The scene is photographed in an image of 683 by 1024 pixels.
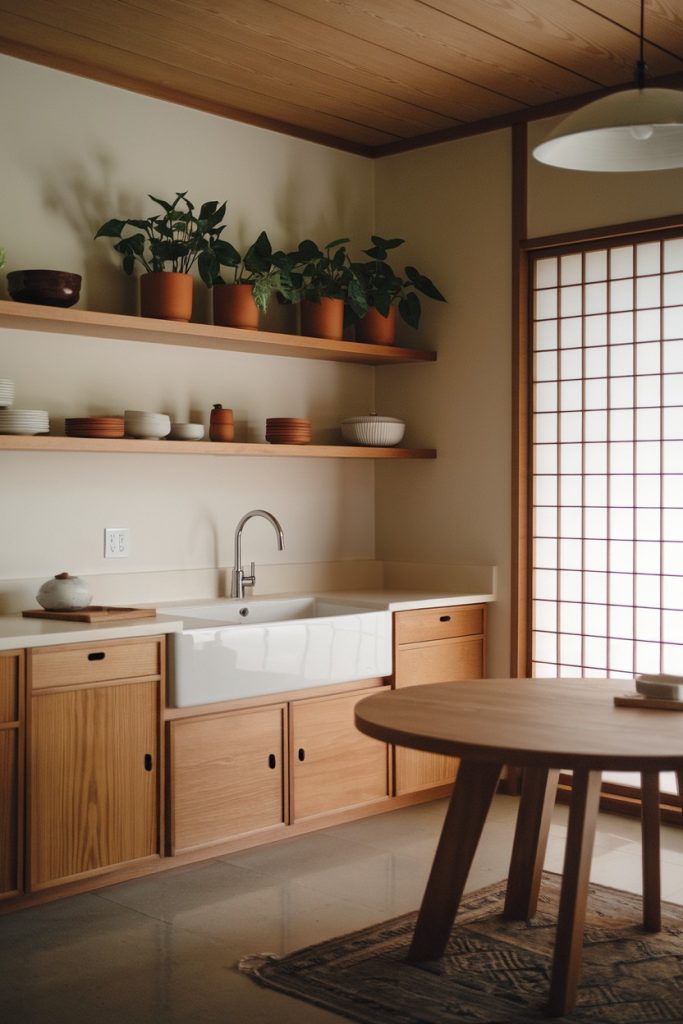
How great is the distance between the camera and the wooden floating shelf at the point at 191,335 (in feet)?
12.1

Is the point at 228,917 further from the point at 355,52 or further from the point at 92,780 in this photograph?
the point at 355,52

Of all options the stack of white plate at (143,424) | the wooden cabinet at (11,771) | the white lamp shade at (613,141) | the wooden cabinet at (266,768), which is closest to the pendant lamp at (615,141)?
the white lamp shade at (613,141)

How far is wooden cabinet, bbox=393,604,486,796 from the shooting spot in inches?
174

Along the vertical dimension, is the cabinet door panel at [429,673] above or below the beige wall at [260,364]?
below

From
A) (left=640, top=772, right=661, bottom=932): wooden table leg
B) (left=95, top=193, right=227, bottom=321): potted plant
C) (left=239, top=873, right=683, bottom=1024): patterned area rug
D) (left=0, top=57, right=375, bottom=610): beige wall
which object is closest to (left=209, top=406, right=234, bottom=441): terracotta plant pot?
(left=0, top=57, right=375, bottom=610): beige wall

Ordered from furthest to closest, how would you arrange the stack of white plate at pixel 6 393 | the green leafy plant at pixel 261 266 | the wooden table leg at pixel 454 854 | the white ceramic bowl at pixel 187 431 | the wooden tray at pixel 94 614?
1. the green leafy plant at pixel 261 266
2. the white ceramic bowl at pixel 187 431
3. the stack of white plate at pixel 6 393
4. the wooden tray at pixel 94 614
5. the wooden table leg at pixel 454 854

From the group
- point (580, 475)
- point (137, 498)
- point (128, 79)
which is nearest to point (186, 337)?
point (137, 498)

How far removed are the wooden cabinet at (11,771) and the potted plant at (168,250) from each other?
4.74ft

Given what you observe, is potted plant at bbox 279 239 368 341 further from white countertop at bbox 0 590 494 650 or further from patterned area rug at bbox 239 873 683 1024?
patterned area rug at bbox 239 873 683 1024

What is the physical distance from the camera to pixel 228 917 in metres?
3.30

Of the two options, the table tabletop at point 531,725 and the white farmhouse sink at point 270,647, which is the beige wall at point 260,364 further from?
the table tabletop at point 531,725

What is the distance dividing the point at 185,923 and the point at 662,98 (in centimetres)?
249

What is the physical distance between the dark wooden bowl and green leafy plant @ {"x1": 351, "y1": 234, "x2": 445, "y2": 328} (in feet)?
4.50

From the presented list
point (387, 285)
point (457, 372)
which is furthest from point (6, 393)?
point (457, 372)
